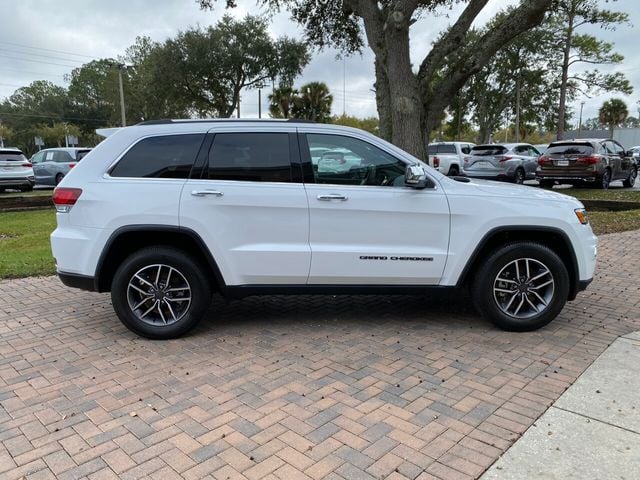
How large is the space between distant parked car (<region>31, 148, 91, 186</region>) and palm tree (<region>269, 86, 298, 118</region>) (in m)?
22.5

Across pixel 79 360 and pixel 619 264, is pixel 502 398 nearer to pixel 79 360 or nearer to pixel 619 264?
pixel 79 360

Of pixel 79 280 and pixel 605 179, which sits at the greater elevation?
pixel 605 179

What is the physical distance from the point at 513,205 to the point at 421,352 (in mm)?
1508

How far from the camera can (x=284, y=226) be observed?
172 inches

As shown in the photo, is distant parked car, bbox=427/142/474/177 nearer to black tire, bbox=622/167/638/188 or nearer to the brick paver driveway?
black tire, bbox=622/167/638/188

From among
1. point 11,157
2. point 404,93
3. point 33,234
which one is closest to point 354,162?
point 404,93

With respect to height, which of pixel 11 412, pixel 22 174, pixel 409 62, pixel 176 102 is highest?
pixel 176 102

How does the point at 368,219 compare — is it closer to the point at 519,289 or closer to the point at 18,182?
the point at 519,289

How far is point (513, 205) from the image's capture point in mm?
4449

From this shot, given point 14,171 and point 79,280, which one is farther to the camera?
point 14,171

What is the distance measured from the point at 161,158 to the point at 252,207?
2.99 ft

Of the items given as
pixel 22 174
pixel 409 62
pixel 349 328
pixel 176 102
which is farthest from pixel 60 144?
pixel 349 328

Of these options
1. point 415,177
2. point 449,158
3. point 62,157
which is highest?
point 449,158

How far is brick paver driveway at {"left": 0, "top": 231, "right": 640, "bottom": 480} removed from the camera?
2762 millimetres
